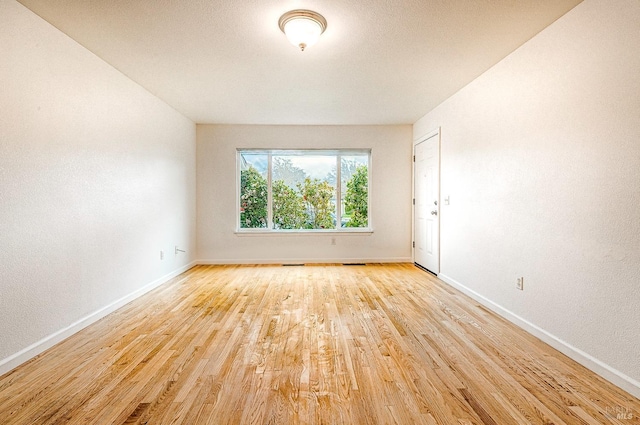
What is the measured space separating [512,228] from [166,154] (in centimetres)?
414

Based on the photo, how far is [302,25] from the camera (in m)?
2.29

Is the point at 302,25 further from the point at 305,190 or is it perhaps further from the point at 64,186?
the point at 305,190

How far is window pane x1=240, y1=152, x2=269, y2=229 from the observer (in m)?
5.50

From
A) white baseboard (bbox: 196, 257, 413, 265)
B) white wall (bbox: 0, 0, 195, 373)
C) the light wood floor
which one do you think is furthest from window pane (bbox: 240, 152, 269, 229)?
the light wood floor

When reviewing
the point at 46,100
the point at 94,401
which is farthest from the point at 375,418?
the point at 46,100

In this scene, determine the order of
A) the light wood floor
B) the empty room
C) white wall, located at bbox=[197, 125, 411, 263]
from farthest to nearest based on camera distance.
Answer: white wall, located at bbox=[197, 125, 411, 263] → the empty room → the light wood floor

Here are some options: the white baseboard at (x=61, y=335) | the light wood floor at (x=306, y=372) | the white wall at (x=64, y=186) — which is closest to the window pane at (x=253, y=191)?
the white wall at (x=64, y=186)

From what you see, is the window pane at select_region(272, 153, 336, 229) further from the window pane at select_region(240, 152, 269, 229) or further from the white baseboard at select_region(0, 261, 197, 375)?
the white baseboard at select_region(0, 261, 197, 375)

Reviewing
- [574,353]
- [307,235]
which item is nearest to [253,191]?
[307,235]

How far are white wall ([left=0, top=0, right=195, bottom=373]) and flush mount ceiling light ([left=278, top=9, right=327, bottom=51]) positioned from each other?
69.2 inches

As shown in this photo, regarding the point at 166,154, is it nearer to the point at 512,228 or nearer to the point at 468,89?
the point at 468,89

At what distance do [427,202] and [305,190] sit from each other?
2069mm

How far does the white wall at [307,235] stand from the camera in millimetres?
5344

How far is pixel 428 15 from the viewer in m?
2.26
